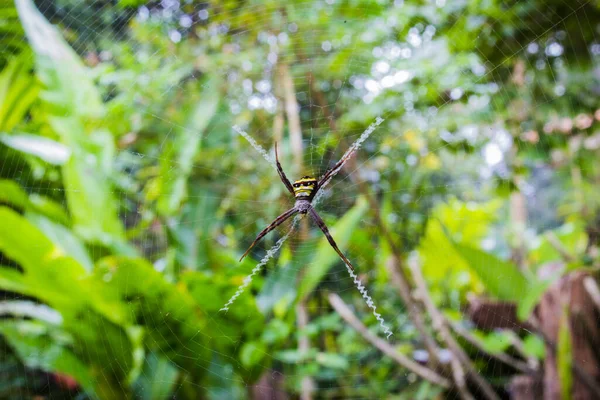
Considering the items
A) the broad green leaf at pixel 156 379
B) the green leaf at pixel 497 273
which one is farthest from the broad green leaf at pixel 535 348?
the broad green leaf at pixel 156 379

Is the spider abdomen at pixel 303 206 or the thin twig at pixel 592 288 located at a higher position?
the spider abdomen at pixel 303 206

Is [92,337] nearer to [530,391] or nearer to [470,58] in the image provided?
[530,391]

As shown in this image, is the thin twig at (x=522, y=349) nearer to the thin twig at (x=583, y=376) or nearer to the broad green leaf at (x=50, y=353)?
the thin twig at (x=583, y=376)

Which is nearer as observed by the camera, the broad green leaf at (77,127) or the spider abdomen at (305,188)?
the spider abdomen at (305,188)

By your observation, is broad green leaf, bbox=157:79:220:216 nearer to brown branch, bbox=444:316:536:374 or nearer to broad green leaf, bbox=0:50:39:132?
broad green leaf, bbox=0:50:39:132

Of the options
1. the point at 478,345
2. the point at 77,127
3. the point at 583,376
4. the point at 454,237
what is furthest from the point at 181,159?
the point at 583,376

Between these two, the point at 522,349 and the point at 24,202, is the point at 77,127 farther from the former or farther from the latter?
the point at 522,349

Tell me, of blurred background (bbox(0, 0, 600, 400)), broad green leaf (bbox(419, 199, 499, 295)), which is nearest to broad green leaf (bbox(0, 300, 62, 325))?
blurred background (bbox(0, 0, 600, 400))
